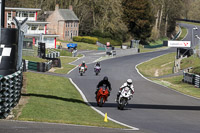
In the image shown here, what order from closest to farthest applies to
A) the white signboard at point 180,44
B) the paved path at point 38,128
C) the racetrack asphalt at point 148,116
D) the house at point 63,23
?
1. the paved path at point 38,128
2. the racetrack asphalt at point 148,116
3. the white signboard at point 180,44
4. the house at point 63,23

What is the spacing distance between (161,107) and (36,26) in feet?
216

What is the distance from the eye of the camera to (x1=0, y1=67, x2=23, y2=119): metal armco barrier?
43.5 ft

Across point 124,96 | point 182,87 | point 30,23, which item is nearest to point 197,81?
point 182,87

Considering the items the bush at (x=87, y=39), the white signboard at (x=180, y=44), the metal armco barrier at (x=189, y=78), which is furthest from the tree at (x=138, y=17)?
the metal armco barrier at (x=189, y=78)

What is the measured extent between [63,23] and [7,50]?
270ft

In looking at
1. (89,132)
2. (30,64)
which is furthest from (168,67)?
(89,132)

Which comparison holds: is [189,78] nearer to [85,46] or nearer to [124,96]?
[124,96]

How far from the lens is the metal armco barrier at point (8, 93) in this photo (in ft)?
43.5

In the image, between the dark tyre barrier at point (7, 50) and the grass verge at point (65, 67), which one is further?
the grass verge at point (65, 67)

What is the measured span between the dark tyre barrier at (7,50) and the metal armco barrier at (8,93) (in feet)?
2.16

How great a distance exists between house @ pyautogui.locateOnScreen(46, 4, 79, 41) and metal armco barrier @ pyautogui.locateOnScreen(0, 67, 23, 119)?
81.8 m

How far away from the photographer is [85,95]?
2577 centimetres

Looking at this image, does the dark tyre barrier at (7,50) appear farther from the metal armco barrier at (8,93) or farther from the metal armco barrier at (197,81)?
the metal armco barrier at (197,81)

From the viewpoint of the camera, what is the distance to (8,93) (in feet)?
45.8
